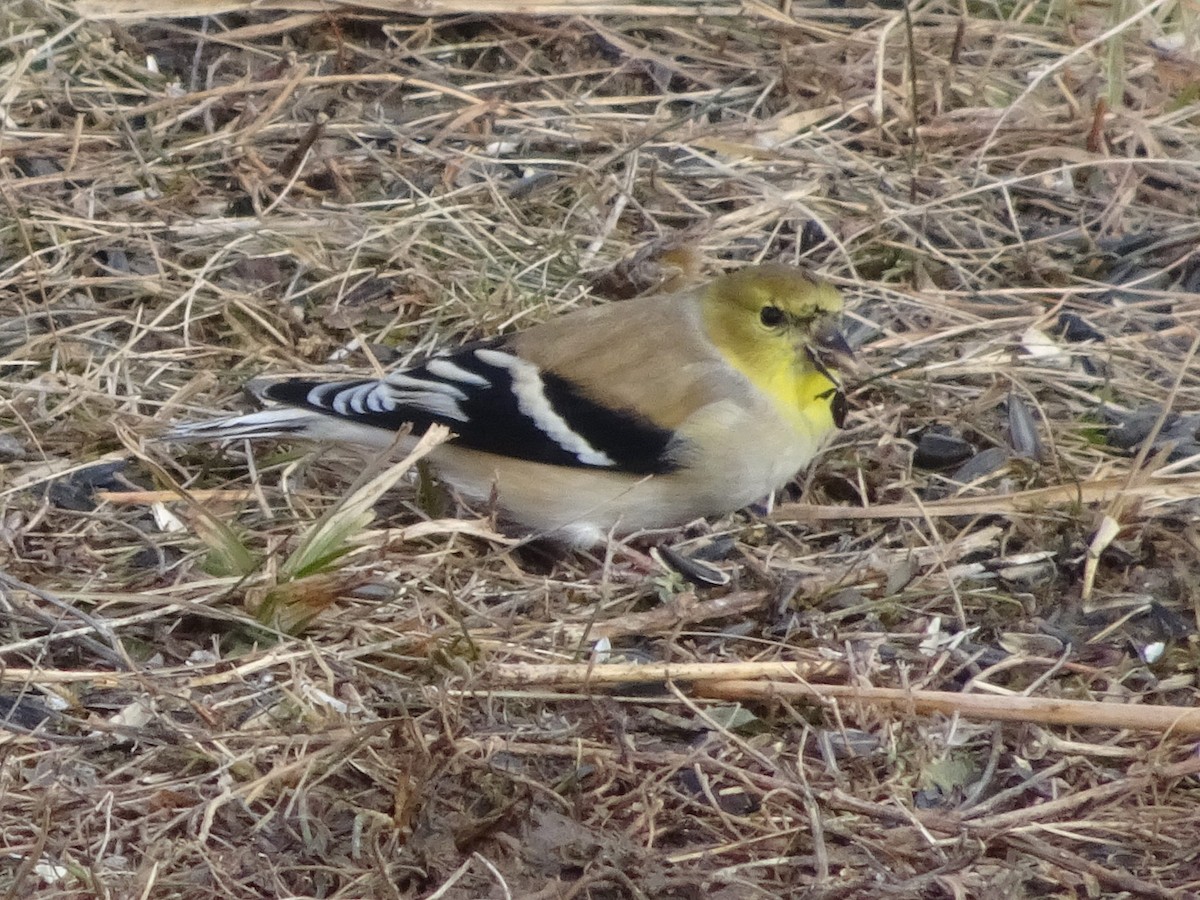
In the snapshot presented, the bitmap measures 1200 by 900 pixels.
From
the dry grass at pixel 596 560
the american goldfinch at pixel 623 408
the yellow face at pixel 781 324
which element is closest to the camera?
the dry grass at pixel 596 560

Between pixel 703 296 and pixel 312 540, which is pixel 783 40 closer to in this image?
pixel 703 296

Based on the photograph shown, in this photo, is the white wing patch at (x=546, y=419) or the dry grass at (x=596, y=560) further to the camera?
the white wing patch at (x=546, y=419)

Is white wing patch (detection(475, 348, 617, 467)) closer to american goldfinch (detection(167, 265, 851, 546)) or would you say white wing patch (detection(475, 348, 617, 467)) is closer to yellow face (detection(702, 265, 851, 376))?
american goldfinch (detection(167, 265, 851, 546))

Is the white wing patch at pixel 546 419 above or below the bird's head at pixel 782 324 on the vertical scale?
below

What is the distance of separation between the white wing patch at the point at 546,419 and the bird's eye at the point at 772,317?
52 cm

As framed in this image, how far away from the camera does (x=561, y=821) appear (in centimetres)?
272

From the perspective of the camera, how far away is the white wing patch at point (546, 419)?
369 cm

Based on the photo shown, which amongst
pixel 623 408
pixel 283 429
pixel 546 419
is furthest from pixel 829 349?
pixel 283 429

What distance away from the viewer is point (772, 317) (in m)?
3.82

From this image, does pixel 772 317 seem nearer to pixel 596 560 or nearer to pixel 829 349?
pixel 829 349

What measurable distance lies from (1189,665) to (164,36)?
159 inches

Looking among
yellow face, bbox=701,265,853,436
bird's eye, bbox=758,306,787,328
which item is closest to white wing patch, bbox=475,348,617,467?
yellow face, bbox=701,265,853,436

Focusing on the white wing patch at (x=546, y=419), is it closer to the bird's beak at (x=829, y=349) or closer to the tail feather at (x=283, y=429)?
the tail feather at (x=283, y=429)

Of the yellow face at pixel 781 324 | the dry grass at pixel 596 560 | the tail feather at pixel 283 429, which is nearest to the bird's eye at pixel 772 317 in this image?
the yellow face at pixel 781 324
